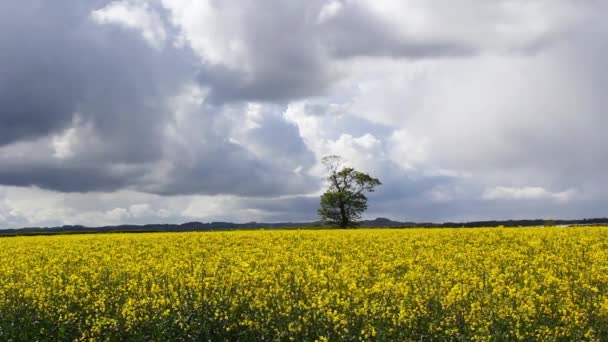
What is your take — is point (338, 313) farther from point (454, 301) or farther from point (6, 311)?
point (6, 311)

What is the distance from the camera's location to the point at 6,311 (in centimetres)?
1415

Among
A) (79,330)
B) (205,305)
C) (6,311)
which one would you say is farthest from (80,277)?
(205,305)

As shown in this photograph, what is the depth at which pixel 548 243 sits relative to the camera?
21781 mm

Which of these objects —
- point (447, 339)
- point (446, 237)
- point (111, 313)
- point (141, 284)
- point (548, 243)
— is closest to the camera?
point (447, 339)

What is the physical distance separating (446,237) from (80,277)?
15.5 meters

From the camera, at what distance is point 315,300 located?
464 inches

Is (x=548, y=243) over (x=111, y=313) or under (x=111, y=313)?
over

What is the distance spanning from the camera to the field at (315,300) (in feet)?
35.8

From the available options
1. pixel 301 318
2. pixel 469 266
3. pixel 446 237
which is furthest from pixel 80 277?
pixel 446 237

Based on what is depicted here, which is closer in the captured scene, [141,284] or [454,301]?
[454,301]

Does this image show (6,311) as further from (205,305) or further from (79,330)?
(205,305)

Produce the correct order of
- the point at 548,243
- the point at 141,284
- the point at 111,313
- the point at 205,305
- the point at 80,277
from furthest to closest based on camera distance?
1. the point at 548,243
2. the point at 80,277
3. the point at 141,284
4. the point at 111,313
5. the point at 205,305

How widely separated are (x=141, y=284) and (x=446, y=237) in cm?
1472

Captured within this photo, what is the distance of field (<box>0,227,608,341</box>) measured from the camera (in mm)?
10898
